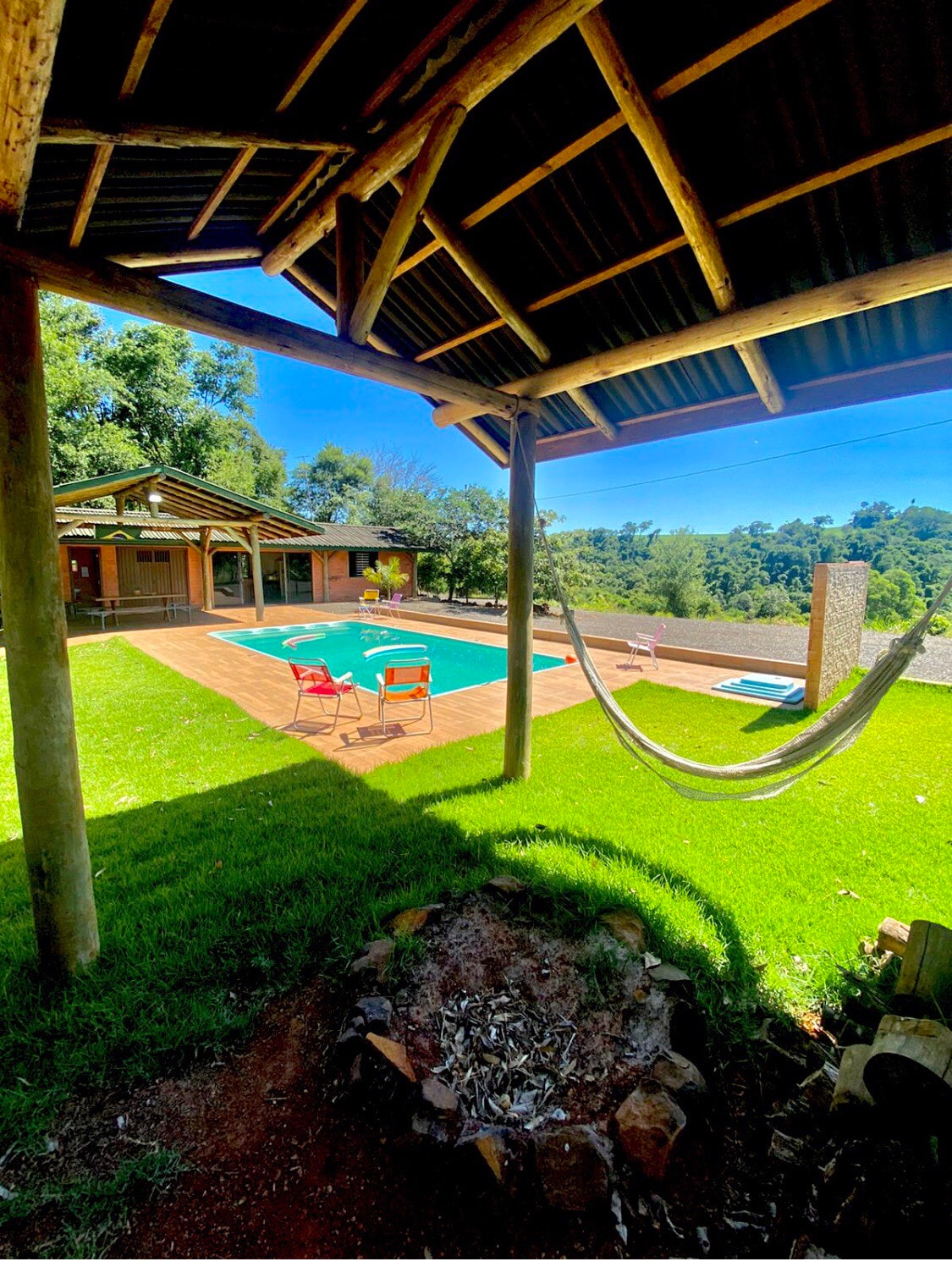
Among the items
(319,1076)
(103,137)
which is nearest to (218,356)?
(103,137)

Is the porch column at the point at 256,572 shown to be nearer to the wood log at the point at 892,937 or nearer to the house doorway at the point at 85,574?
the house doorway at the point at 85,574

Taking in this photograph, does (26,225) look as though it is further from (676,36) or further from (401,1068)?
(401,1068)

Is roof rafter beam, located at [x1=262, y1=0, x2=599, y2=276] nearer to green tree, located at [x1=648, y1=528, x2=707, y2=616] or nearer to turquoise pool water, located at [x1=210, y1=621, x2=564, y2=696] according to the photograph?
turquoise pool water, located at [x1=210, y1=621, x2=564, y2=696]

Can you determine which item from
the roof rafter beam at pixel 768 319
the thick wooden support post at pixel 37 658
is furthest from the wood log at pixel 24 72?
the roof rafter beam at pixel 768 319

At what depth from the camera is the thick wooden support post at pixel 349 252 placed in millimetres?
2363

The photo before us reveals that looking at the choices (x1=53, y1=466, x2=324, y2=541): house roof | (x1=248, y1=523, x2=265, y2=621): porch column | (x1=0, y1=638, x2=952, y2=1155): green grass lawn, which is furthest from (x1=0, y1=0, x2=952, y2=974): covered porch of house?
(x1=248, y1=523, x2=265, y2=621): porch column

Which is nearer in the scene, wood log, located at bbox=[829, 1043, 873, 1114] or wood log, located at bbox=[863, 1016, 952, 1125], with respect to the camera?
wood log, located at bbox=[863, 1016, 952, 1125]

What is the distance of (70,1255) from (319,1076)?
638mm

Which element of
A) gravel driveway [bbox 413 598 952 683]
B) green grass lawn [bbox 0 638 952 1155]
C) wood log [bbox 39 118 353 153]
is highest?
wood log [bbox 39 118 353 153]

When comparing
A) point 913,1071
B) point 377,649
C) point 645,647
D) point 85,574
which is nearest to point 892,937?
point 913,1071

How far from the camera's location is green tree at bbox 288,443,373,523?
1238 inches

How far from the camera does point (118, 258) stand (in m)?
2.21

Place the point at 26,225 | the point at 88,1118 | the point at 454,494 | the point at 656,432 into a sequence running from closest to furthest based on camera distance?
1. the point at 88,1118
2. the point at 26,225
3. the point at 656,432
4. the point at 454,494

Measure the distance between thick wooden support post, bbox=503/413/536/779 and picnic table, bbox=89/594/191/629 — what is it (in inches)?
466
